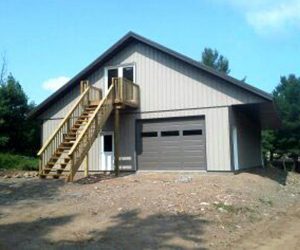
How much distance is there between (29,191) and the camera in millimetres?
15266

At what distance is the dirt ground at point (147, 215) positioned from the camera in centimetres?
947

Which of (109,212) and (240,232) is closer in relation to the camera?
(240,232)

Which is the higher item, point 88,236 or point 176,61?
point 176,61

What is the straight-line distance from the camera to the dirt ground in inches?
373

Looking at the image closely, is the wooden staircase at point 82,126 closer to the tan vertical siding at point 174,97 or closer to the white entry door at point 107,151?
the tan vertical siding at point 174,97

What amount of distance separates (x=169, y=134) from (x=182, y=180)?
4.05 metres

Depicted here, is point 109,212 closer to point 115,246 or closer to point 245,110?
point 115,246

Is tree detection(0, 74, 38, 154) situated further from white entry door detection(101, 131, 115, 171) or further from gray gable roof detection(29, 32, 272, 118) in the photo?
white entry door detection(101, 131, 115, 171)

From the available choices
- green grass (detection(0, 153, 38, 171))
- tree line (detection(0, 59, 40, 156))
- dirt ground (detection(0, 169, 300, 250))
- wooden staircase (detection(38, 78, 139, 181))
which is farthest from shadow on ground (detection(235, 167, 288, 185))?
tree line (detection(0, 59, 40, 156))

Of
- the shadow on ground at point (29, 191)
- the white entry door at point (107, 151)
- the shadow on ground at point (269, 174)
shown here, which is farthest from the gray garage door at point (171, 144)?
the shadow on ground at point (29, 191)

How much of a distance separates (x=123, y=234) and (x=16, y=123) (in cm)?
2600

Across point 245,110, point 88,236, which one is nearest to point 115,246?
point 88,236

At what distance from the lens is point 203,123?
20.3 m

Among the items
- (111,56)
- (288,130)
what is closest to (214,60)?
(288,130)
